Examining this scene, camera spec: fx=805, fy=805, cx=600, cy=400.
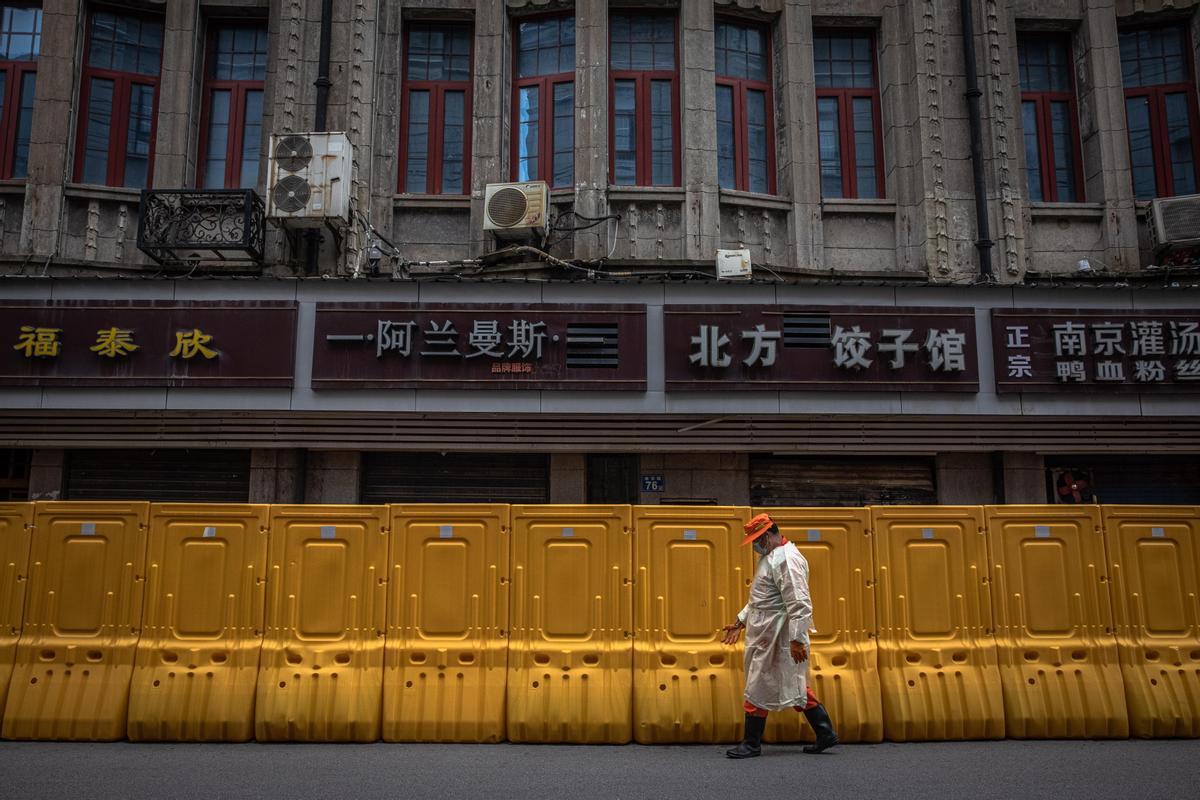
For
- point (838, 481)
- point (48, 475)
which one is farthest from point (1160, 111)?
point (48, 475)

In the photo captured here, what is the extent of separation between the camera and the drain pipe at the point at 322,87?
1049cm

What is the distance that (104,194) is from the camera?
10641 mm

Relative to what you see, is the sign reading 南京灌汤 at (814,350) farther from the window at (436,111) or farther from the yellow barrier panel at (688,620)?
the window at (436,111)

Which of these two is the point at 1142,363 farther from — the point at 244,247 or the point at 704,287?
the point at 244,247

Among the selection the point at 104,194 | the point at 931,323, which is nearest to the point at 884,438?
the point at 931,323

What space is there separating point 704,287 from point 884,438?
281 centimetres

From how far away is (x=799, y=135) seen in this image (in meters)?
11.0

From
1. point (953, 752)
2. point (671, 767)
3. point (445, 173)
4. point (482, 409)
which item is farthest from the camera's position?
point (445, 173)

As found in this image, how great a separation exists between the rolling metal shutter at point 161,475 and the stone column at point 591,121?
206 inches

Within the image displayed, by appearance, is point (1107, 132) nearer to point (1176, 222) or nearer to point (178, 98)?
point (1176, 222)

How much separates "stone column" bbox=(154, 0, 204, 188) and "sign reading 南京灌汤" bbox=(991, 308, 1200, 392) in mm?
10648

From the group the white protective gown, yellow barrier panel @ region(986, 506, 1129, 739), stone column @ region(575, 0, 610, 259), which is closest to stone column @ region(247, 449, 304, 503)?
stone column @ region(575, 0, 610, 259)

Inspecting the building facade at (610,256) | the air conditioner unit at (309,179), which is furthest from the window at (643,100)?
the air conditioner unit at (309,179)

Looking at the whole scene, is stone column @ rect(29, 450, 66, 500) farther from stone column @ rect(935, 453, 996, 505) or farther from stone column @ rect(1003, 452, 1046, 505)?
stone column @ rect(1003, 452, 1046, 505)
